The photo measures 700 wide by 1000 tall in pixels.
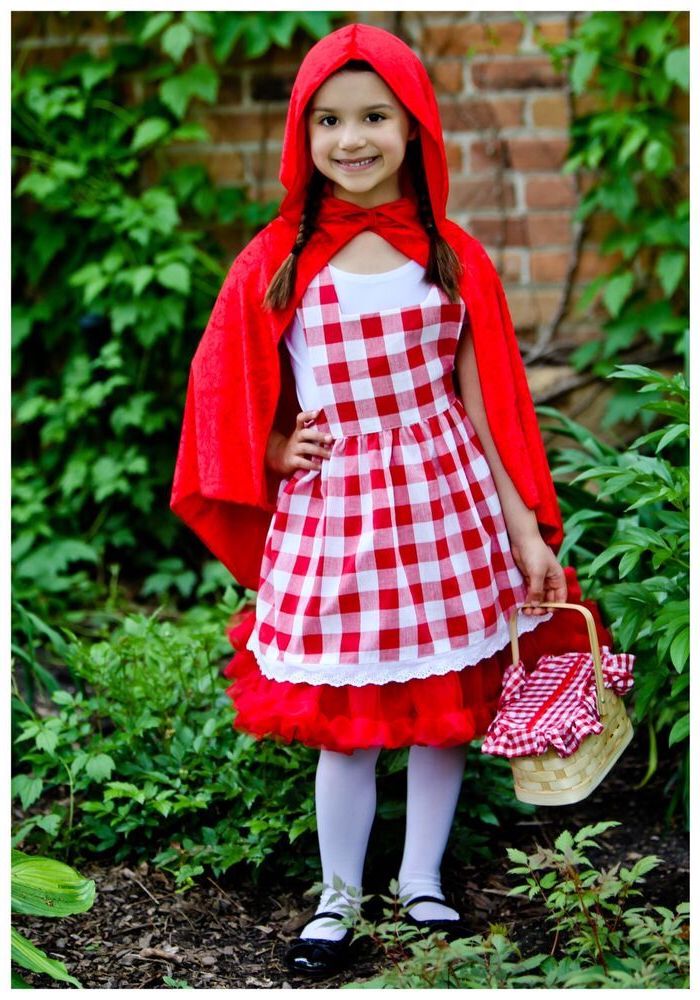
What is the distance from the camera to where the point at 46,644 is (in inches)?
133

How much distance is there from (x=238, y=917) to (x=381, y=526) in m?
0.84

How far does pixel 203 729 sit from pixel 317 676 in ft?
1.97

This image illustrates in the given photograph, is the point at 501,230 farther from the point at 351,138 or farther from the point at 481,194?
the point at 351,138

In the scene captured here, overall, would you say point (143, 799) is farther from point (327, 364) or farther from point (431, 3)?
point (431, 3)

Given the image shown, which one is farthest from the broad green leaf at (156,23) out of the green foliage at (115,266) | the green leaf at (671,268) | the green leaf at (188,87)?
the green leaf at (671,268)

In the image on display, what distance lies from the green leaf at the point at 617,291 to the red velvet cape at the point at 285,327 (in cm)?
166

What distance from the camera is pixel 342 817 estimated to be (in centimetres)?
204

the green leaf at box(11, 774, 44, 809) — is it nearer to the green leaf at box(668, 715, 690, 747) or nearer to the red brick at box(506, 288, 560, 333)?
the green leaf at box(668, 715, 690, 747)

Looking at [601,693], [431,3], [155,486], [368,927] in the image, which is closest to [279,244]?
[601,693]

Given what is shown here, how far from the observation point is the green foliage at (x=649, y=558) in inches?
81.6

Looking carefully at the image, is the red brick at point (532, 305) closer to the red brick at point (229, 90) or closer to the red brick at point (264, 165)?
the red brick at point (264, 165)

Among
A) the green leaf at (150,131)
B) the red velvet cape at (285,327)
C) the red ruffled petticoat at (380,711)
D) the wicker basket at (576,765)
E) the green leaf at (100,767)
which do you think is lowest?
the green leaf at (100,767)

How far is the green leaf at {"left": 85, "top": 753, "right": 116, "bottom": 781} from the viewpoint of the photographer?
2268 millimetres

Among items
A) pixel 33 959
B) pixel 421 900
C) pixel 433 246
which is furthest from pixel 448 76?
pixel 33 959
